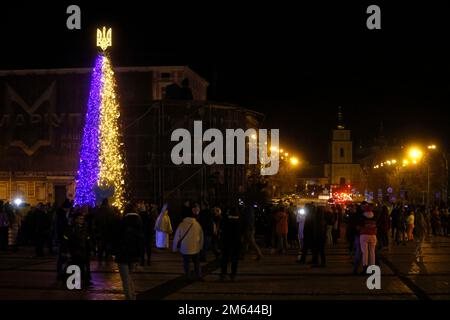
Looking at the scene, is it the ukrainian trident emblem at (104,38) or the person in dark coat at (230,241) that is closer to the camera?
the person in dark coat at (230,241)

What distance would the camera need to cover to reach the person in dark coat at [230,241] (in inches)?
665

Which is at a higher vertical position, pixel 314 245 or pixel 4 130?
pixel 4 130

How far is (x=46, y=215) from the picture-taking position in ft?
78.7

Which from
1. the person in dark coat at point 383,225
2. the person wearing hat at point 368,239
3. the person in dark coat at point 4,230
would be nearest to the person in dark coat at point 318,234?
the person wearing hat at point 368,239

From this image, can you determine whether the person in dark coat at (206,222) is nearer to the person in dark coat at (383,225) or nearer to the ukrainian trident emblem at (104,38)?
the person in dark coat at (383,225)

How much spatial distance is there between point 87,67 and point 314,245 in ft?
173

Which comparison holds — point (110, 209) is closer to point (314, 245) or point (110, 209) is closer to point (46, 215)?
point (46, 215)

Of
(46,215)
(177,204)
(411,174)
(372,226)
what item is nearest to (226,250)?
(372,226)

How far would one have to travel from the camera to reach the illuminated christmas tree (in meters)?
31.4

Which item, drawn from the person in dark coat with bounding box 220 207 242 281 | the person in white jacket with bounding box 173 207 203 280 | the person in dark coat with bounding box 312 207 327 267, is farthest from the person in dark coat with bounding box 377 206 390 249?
the person in white jacket with bounding box 173 207 203 280

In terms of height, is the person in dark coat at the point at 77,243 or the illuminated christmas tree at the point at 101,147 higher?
the illuminated christmas tree at the point at 101,147

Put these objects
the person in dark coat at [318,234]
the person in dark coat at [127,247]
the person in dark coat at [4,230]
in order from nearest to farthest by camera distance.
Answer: the person in dark coat at [127,247] < the person in dark coat at [318,234] < the person in dark coat at [4,230]

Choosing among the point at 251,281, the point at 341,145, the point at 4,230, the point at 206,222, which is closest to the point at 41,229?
the point at 4,230

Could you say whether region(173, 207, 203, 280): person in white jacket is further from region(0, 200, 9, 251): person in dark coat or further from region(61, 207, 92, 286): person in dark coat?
region(0, 200, 9, 251): person in dark coat
